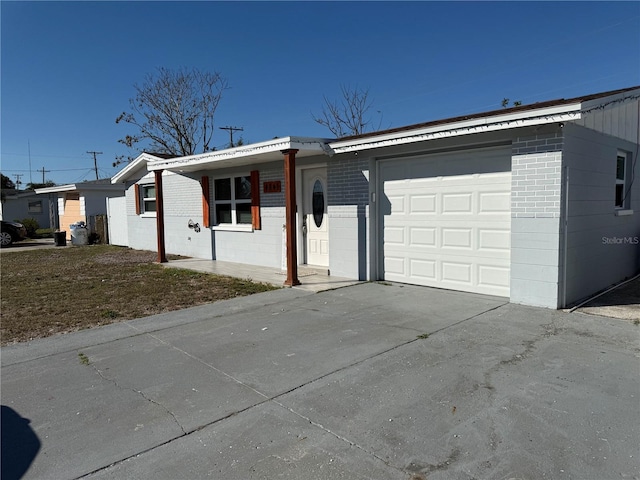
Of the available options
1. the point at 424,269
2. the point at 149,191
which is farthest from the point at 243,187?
the point at 149,191

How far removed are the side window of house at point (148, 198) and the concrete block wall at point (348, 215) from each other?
31.0 feet

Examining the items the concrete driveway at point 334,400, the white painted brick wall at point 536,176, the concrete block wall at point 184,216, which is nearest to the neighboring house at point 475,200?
the white painted brick wall at point 536,176

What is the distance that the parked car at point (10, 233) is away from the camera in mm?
20578

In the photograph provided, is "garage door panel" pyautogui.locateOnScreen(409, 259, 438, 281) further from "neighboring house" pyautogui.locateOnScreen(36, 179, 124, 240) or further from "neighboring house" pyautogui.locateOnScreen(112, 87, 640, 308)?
"neighboring house" pyautogui.locateOnScreen(36, 179, 124, 240)

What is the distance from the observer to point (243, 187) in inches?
470

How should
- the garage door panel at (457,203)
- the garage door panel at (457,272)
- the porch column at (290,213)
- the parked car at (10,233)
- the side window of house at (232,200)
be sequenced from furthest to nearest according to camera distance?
1. the parked car at (10,233)
2. the side window of house at (232,200)
3. the porch column at (290,213)
4. the garage door panel at (457,272)
5. the garage door panel at (457,203)

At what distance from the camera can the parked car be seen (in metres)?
20.6

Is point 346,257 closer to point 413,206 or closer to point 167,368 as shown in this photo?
point 413,206

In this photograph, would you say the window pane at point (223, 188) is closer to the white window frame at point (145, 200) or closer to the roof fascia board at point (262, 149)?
the roof fascia board at point (262, 149)

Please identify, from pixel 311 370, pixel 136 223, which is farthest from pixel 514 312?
pixel 136 223

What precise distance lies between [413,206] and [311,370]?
4496 millimetres

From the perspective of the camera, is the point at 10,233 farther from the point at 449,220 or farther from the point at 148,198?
the point at 449,220

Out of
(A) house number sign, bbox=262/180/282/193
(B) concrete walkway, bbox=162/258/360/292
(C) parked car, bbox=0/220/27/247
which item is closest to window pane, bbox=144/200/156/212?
(B) concrete walkway, bbox=162/258/360/292

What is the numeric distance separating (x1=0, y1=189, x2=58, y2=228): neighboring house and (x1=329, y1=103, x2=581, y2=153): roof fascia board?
29.9 meters
